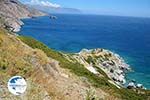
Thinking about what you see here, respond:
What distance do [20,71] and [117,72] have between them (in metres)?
85.3

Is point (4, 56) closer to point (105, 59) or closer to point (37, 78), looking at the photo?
point (37, 78)

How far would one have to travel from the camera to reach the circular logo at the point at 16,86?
407 inches

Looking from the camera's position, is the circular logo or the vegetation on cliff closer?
the circular logo

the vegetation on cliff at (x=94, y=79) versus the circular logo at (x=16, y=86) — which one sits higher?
the circular logo at (x=16, y=86)

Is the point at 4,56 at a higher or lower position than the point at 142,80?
higher

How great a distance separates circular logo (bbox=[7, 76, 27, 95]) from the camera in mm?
10348

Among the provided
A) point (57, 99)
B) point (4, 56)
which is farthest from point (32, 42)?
point (57, 99)

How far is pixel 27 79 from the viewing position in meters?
12.1

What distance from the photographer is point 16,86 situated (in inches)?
408

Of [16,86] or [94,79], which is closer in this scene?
[16,86]

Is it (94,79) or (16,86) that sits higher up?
(16,86)

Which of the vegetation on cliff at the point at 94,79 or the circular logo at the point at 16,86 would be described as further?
the vegetation on cliff at the point at 94,79

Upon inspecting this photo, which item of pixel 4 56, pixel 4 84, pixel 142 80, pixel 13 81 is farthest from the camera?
pixel 142 80

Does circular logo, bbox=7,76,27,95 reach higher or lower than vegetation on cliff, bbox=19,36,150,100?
higher
